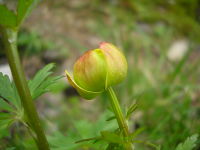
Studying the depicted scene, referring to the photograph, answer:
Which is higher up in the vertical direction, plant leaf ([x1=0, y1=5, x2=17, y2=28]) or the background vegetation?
plant leaf ([x1=0, y1=5, x2=17, y2=28])

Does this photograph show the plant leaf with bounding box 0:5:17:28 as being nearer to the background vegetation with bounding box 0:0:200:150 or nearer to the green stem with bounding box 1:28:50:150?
the green stem with bounding box 1:28:50:150

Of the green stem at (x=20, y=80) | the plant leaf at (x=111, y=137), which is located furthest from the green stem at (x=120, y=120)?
the green stem at (x=20, y=80)

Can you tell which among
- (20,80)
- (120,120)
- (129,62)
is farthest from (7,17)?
(129,62)

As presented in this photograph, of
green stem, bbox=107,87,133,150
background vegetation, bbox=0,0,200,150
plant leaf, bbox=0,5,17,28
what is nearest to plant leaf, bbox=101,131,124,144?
green stem, bbox=107,87,133,150

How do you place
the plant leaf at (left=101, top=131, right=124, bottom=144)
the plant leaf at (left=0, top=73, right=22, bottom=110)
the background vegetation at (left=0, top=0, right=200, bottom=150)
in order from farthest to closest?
the background vegetation at (left=0, top=0, right=200, bottom=150) < the plant leaf at (left=0, top=73, right=22, bottom=110) < the plant leaf at (left=101, top=131, right=124, bottom=144)

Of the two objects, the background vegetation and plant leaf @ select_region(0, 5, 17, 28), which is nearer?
plant leaf @ select_region(0, 5, 17, 28)

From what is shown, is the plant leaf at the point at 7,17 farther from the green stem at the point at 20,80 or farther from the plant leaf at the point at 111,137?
the plant leaf at the point at 111,137
